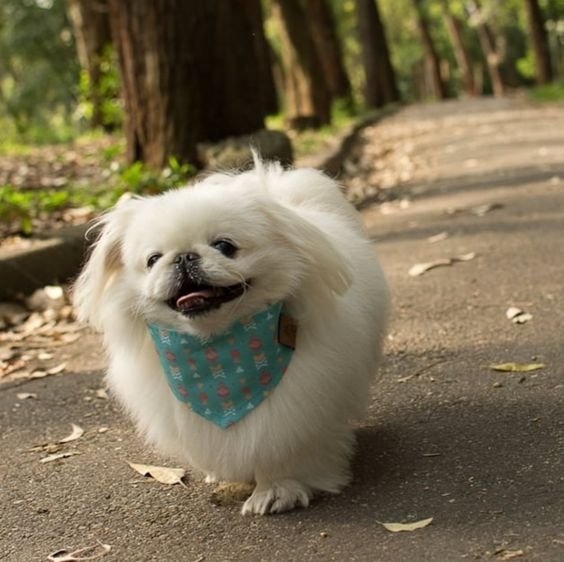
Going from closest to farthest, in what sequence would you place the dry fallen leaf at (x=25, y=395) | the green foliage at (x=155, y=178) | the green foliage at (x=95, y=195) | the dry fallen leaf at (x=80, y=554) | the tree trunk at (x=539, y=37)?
1. the dry fallen leaf at (x=80, y=554)
2. the dry fallen leaf at (x=25, y=395)
3. the green foliage at (x=95, y=195)
4. the green foliage at (x=155, y=178)
5. the tree trunk at (x=539, y=37)

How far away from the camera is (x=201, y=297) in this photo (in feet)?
8.88

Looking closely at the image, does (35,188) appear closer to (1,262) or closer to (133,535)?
(1,262)

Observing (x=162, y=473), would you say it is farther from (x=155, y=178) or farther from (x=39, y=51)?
(x=39, y=51)

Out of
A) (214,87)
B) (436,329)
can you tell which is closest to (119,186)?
(214,87)

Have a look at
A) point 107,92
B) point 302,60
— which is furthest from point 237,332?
point 302,60

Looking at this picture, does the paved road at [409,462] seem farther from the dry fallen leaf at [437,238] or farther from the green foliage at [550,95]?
the green foliage at [550,95]

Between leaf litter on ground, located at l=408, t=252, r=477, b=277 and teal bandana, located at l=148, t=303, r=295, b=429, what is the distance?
10.1 ft

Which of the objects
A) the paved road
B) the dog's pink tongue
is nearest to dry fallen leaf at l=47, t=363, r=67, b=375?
the paved road

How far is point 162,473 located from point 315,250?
990mm

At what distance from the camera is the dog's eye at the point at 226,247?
9.02 feet

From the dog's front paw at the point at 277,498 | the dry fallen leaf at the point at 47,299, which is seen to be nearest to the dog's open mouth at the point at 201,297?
the dog's front paw at the point at 277,498

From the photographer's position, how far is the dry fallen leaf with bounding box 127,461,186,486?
3275mm

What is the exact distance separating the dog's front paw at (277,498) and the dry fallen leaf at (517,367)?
127 centimetres

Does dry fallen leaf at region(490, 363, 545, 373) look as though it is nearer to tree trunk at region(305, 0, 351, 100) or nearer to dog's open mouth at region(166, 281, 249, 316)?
dog's open mouth at region(166, 281, 249, 316)
